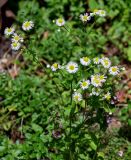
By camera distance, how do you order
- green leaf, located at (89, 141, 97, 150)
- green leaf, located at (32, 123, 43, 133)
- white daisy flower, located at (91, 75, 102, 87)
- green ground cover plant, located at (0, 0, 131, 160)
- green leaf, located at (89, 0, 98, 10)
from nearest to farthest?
white daisy flower, located at (91, 75, 102, 87)
green ground cover plant, located at (0, 0, 131, 160)
green leaf, located at (89, 141, 97, 150)
green leaf, located at (32, 123, 43, 133)
green leaf, located at (89, 0, 98, 10)

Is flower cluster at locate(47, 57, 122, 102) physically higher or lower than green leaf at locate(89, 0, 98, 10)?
lower

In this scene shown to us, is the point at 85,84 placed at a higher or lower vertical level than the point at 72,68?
lower

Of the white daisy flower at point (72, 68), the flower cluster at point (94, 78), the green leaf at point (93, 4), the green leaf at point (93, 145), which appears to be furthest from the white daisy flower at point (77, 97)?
the green leaf at point (93, 4)

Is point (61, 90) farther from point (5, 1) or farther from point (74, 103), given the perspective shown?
point (5, 1)

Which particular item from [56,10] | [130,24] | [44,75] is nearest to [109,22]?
[130,24]

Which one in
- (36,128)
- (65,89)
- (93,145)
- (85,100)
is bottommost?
(93,145)

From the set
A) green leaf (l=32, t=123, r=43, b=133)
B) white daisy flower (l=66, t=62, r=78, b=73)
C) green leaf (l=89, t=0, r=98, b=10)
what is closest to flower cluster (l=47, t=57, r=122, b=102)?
white daisy flower (l=66, t=62, r=78, b=73)

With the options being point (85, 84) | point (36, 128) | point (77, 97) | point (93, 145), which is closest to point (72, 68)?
point (85, 84)

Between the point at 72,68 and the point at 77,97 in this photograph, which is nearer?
the point at 72,68

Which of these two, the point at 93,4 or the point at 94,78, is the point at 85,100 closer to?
the point at 94,78

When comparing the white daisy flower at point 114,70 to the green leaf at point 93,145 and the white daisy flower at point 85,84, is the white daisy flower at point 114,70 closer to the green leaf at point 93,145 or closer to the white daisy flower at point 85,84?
the white daisy flower at point 85,84

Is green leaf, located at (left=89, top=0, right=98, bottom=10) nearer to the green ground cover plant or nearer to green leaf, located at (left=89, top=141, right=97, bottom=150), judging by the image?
the green ground cover plant
